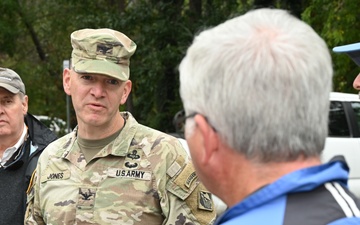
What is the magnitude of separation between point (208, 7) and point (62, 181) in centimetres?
1237

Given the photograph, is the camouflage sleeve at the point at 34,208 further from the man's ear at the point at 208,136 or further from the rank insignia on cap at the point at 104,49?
the man's ear at the point at 208,136

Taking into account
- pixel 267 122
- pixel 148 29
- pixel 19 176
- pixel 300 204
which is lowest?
pixel 148 29

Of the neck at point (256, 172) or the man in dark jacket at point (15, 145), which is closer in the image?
the neck at point (256, 172)

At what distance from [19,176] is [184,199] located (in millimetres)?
1277

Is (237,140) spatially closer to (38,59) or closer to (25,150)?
(25,150)

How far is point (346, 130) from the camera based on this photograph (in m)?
9.72

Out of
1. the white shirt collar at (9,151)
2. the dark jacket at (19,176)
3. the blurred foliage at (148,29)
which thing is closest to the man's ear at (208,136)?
the dark jacket at (19,176)

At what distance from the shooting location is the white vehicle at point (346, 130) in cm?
946

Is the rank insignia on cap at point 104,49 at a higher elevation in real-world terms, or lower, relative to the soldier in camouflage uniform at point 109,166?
higher

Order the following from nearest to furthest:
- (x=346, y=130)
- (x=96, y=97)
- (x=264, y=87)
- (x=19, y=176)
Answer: (x=264, y=87), (x=96, y=97), (x=19, y=176), (x=346, y=130)

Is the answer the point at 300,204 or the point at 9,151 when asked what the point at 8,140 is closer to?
the point at 9,151

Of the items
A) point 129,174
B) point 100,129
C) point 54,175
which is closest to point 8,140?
point 54,175

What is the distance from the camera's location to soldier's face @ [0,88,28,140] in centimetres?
418

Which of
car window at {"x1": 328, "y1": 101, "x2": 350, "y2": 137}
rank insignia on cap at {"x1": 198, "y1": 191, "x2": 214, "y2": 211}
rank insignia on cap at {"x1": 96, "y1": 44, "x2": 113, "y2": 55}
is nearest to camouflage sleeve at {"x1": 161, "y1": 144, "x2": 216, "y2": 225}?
rank insignia on cap at {"x1": 198, "y1": 191, "x2": 214, "y2": 211}
